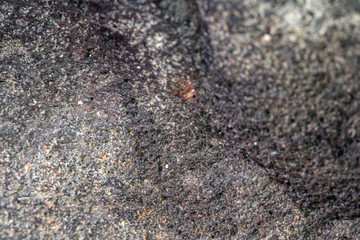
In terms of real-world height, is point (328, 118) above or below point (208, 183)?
above

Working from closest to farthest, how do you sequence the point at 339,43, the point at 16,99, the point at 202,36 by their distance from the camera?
1. the point at 339,43
2. the point at 202,36
3. the point at 16,99

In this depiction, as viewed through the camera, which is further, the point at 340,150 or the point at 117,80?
the point at 117,80

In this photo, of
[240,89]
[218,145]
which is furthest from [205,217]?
[240,89]

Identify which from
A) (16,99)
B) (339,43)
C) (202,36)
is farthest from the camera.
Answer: (16,99)

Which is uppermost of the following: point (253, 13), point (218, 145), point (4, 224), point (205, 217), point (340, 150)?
A: point (253, 13)

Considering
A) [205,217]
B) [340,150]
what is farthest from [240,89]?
[205,217]

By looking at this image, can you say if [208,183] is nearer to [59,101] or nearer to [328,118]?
[328,118]

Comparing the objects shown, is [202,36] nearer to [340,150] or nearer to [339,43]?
[339,43]
